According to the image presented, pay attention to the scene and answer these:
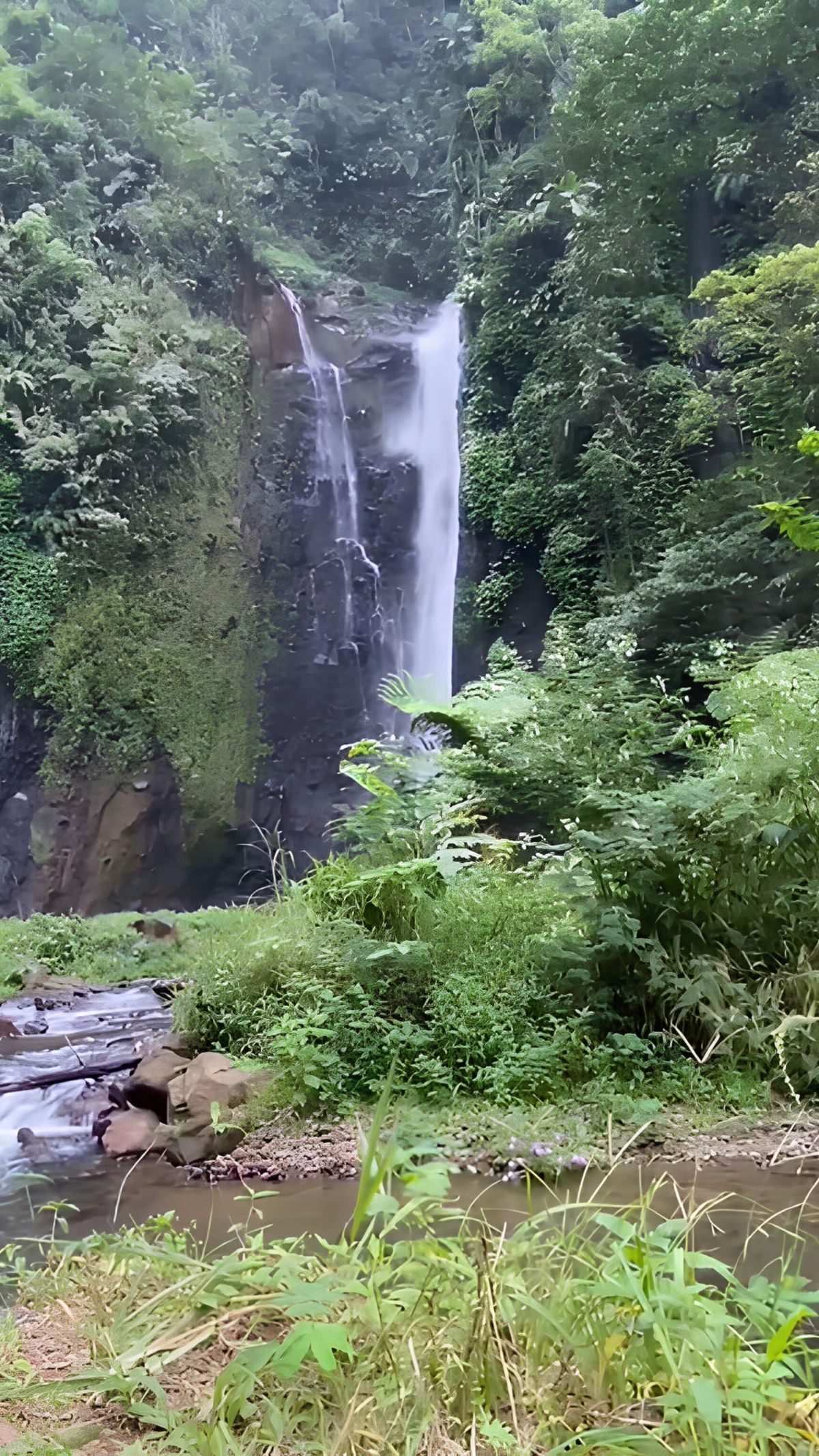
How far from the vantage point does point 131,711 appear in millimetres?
12148

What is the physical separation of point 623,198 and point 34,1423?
12417 mm

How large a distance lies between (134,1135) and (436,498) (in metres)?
10.5

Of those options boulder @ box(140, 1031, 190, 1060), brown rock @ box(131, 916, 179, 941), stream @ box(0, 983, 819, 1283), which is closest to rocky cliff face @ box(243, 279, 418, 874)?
brown rock @ box(131, 916, 179, 941)

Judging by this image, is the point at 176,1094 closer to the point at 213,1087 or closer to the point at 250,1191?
the point at 213,1087

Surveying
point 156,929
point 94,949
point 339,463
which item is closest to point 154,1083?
point 94,949

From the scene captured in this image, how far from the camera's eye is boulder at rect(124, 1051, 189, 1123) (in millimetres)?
4086

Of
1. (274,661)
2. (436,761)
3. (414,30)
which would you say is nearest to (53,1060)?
(436,761)

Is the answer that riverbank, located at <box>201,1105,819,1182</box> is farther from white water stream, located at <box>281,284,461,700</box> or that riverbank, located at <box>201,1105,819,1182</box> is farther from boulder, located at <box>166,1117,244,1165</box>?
white water stream, located at <box>281,284,461,700</box>

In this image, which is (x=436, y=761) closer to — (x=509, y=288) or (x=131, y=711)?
(x=131, y=711)

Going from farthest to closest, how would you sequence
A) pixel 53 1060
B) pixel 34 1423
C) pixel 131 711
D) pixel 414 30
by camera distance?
1. pixel 414 30
2. pixel 131 711
3. pixel 53 1060
4. pixel 34 1423

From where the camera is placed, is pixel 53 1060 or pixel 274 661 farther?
pixel 274 661

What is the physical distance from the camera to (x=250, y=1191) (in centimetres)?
185

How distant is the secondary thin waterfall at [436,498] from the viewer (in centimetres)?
1227

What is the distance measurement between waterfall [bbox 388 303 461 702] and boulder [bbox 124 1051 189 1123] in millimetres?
7837
